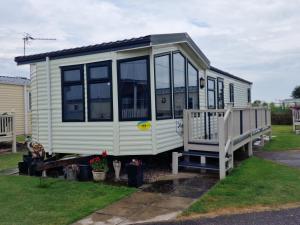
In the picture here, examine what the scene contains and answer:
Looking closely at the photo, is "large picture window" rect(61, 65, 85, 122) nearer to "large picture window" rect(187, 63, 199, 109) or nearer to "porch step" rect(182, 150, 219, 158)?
"porch step" rect(182, 150, 219, 158)

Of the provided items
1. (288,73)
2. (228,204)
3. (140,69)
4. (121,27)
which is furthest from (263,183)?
(288,73)

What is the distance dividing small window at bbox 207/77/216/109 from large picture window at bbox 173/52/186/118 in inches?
91.3

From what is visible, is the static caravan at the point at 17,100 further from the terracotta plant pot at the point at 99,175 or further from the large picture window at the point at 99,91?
the terracotta plant pot at the point at 99,175

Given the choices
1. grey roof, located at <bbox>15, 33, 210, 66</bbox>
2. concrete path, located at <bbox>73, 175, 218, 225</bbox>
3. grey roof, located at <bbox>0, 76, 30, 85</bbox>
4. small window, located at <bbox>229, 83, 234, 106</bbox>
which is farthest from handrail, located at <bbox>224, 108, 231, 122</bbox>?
grey roof, located at <bbox>0, 76, 30, 85</bbox>

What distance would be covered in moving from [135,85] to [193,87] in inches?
109

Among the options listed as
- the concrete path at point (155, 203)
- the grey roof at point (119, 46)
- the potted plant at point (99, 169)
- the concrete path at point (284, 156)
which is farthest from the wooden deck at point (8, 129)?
the concrete path at point (284, 156)

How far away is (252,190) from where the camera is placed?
5.81 m

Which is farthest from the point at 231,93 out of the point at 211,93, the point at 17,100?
the point at 17,100

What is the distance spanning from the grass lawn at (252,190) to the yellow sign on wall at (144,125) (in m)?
1.91

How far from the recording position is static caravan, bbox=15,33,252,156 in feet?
23.1

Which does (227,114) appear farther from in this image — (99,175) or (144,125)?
(99,175)

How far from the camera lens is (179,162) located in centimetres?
792

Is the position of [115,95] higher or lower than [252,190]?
higher

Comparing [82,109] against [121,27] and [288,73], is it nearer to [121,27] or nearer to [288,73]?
[121,27]
